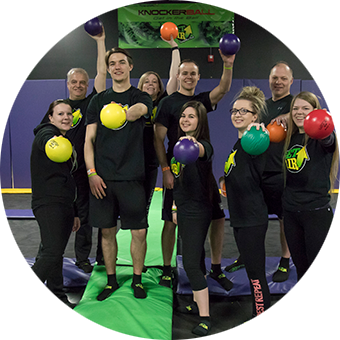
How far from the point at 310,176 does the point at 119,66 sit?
1.38 metres

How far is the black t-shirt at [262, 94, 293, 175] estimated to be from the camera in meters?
2.49

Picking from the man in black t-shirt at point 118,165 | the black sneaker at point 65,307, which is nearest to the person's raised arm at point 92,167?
the man in black t-shirt at point 118,165

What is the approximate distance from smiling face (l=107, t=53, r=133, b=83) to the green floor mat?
1.49 meters

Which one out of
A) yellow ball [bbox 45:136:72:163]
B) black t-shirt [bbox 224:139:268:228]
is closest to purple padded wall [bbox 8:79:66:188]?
yellow ball [bbox 45:136:72:163]

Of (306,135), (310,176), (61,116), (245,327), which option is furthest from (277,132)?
(61,116)

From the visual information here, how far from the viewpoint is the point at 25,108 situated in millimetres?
6391

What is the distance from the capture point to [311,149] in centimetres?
178

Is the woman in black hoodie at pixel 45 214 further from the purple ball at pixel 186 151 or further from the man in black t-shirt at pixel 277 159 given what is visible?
the man in black t-shirt at pixel 277 159

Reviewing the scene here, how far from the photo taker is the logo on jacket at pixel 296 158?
179 cm

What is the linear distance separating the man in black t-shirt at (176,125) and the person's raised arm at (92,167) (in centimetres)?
46

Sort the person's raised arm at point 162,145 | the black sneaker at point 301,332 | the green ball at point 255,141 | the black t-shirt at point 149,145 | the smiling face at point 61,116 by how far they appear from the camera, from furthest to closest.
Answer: the black t-shirt at point 149,145, the person's raised arm at point 162,145, the smiling face at point 61,116, the black sneaker at point 301,332, the green ball at point 255,141

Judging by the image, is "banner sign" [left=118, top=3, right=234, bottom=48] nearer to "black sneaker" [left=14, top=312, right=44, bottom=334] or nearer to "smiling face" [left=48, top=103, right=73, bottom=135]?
"smiling face" [left=48, top=103, right=73, bottom=135]

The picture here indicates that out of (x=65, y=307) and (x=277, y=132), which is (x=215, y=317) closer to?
(x=65, y=307)

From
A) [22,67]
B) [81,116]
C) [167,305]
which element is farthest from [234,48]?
[22,67]
